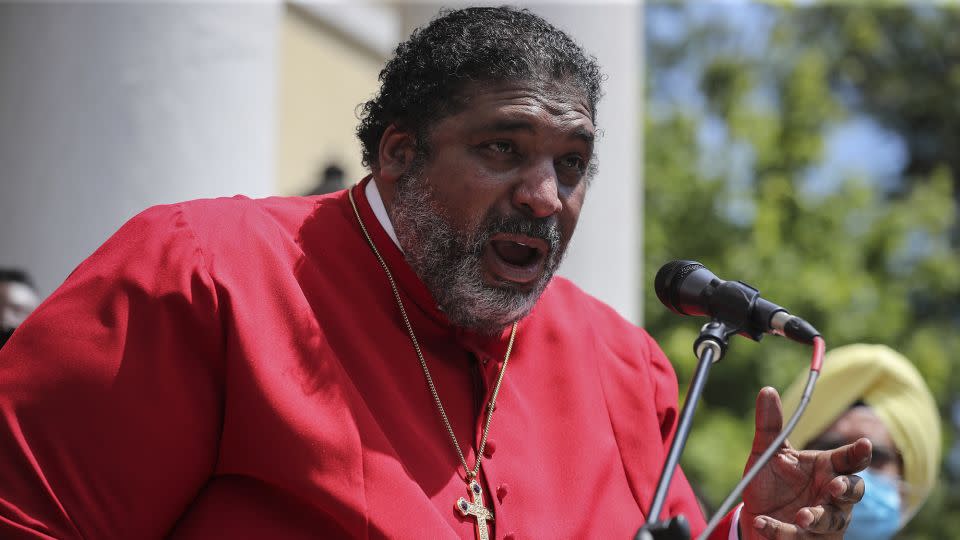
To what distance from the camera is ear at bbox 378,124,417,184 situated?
3.66 m

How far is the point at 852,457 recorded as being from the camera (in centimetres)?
309

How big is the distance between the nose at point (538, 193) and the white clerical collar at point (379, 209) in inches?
18.5

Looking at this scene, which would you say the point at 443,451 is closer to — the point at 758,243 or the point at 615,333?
the point at 615,333

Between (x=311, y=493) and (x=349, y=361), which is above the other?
(x=349, y=361)

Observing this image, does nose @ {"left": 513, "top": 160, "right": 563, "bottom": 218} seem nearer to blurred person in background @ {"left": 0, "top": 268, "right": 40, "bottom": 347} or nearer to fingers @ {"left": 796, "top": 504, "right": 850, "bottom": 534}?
fingers @ {"left": 796, "top": 504, "right": 850, "bottom": 534}

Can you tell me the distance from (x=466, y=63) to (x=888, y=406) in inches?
124

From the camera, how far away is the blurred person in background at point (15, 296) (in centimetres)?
542

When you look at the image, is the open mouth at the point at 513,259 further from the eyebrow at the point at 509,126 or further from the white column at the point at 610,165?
the white column at the point at 610,165

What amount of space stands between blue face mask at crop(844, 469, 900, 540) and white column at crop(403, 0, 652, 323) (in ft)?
5.54

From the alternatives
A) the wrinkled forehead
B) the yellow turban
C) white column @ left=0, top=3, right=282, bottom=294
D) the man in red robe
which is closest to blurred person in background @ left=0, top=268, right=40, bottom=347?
white column @ left=0, top=3, right=282, bottom=294

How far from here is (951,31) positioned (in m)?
26.3

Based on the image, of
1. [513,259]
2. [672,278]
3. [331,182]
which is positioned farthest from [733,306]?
[331,182]

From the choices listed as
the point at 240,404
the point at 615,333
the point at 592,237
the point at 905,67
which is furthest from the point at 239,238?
the point at 905,67

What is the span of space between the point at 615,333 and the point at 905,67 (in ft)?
79.3
